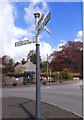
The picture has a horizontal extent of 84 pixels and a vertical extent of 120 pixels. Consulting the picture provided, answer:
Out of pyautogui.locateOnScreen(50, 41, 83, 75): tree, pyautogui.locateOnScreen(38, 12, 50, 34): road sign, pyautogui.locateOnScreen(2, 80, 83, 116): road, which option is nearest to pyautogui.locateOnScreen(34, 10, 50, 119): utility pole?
pyautogui.locateOnScreen(38, 12, 50, 34): road sign

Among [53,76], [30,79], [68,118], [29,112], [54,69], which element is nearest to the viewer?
[68,118]

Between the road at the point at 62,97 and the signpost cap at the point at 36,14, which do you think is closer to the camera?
the signpost cap at the point at 36,14

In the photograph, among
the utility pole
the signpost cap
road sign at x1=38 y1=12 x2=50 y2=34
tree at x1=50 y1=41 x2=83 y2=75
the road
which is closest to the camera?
road sign at x1=38 y1=12 x2=50 y2=34

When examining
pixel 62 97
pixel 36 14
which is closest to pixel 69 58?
pixel 62 97

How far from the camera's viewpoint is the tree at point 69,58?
8631cm

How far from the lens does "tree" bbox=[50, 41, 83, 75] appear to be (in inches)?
3398

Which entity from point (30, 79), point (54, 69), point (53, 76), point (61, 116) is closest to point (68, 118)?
point (61, 116)

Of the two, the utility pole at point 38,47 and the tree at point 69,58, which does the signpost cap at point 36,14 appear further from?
the tree at point 69,58

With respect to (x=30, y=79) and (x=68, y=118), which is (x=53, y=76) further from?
(x=68, y=118)

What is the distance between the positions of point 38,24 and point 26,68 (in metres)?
80.8

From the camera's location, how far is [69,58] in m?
87.6

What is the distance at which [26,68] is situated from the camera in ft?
297

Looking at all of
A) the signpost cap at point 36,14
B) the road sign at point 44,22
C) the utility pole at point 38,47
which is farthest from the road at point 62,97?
the signpost cap at point 36,14

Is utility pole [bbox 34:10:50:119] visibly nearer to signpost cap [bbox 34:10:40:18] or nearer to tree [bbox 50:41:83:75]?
signpost cap [bbox 34:10:40:18]
